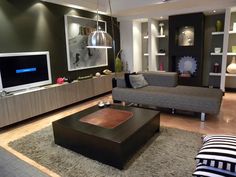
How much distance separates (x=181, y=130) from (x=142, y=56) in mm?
4395

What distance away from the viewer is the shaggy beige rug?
7.06ft

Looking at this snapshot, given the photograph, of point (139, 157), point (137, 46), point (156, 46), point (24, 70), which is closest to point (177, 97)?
point (139, 157)

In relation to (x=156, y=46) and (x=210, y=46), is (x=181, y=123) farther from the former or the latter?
(x=156, y=46)

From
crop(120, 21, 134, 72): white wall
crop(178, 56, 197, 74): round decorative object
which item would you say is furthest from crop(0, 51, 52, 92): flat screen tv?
crop(178, 56, 197, 74): round decorative object

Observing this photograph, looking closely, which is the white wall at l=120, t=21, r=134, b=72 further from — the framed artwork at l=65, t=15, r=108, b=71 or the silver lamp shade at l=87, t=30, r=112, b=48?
the silver lamp shade at l=87, t=30, r=112, b=48

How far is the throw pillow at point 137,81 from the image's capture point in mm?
4383

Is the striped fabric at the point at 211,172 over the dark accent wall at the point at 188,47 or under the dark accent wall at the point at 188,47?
under

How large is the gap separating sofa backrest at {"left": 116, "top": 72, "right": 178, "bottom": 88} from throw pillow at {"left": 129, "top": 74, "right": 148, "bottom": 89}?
0.21 metres

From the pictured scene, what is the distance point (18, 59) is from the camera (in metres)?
3.75

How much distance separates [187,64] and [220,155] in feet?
15.8

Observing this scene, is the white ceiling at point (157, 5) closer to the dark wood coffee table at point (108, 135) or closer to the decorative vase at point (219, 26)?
the decorative vase at point (219, 26)

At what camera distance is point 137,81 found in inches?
175

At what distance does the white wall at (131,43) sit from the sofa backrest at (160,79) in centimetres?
208

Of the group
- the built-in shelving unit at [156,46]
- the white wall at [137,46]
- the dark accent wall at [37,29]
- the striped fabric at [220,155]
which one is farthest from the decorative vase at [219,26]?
the striped fabric at [220,155]
